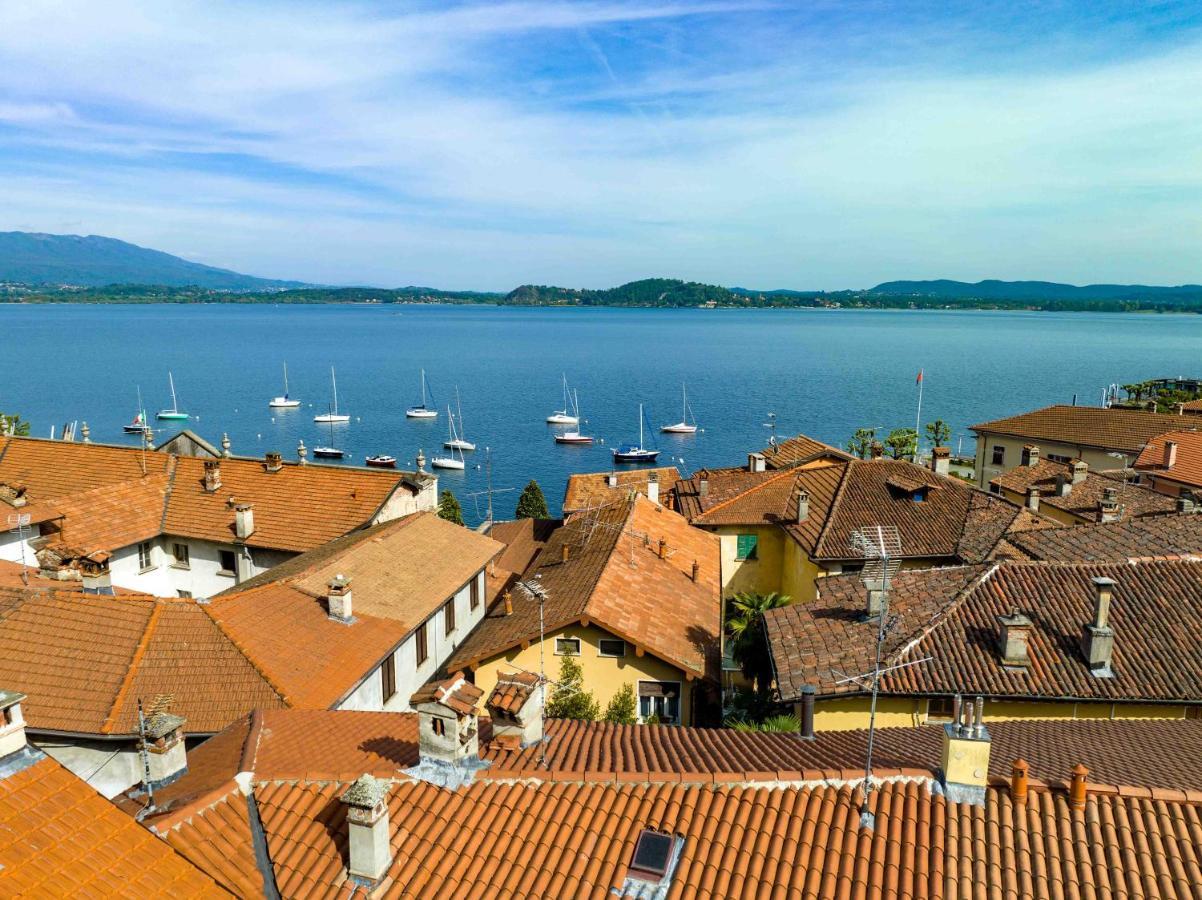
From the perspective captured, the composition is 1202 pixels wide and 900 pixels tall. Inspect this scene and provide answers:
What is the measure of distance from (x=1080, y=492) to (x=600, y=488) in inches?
979

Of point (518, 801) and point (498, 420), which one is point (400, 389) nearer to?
point (498, 420)

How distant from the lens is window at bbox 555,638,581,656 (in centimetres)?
2275

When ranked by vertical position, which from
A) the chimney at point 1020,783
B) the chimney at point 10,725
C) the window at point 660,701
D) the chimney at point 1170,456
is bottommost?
the window at point 660,701

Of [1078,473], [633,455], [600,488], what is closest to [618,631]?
[600,488]

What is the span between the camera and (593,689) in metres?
22.7

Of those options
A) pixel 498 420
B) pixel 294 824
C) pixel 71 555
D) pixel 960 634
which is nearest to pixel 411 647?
pixel 71 555

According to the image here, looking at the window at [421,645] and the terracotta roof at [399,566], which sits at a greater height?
the terracotta roof at [399,566]

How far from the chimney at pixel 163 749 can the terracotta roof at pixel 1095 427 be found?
192ft

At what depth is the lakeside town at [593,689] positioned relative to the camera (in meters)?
9.60

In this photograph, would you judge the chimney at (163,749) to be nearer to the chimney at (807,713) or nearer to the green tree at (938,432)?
the chimney at (807,713)

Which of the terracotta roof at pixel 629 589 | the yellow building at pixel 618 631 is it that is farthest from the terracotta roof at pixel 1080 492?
the yellow building at pixel 618 631

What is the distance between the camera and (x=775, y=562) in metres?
37.3

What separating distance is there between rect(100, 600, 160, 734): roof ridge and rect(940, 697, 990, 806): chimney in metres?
15.8

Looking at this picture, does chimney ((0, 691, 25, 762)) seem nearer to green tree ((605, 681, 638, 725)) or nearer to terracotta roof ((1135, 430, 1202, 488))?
green tree ((605, 681, 638, 725))
